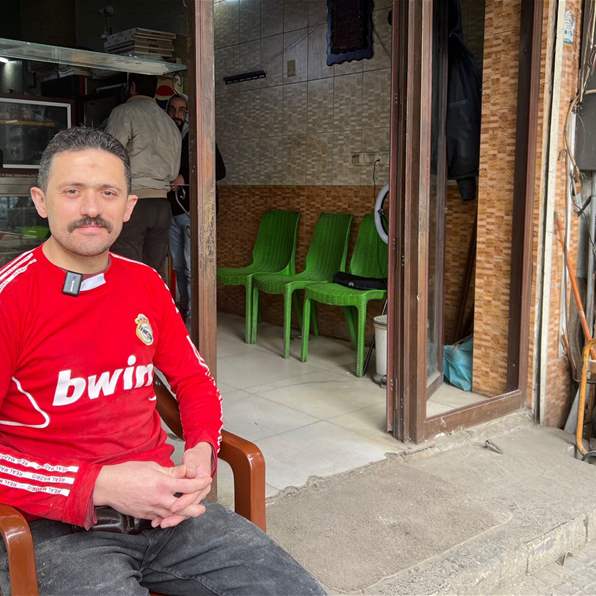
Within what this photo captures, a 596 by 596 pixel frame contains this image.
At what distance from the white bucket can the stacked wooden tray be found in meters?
2.48

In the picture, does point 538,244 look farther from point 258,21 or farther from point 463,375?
point 258,21

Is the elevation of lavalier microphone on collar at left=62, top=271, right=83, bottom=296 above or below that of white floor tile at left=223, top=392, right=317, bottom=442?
above

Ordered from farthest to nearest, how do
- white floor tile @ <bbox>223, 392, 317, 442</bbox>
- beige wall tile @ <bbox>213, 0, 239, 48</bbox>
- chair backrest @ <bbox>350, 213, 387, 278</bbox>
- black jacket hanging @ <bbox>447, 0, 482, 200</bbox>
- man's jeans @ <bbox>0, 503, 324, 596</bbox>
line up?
beige wall tile @ <bbox>213, 0, 239, 48</bbox> < chair backrest @ <bbox>350, 213, 387, 278</bbox> < black jacket hanging @ <bbox>447, 0, 482, 200</bbox> < white floor tile @ <bbox>223, 392, 317, 442</bbox> < man's jeans @ <bbox>0, 503, 324, 596</bbox>

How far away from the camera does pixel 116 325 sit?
1.66 meters

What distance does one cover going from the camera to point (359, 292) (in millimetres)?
4910

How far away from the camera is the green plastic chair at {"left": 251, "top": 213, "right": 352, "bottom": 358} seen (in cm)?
551

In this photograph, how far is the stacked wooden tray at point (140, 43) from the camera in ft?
17.4

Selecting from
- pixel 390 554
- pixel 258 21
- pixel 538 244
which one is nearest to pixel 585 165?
pixel 538 244

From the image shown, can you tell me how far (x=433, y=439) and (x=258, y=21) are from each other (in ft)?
13.5

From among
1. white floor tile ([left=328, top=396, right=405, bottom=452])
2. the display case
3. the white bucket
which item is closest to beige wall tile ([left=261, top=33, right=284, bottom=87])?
the display case

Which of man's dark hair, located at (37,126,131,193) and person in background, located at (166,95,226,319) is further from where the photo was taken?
person in background, located at (166,95,226,319)

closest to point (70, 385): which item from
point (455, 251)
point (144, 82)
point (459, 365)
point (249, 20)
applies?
point (459, 365)

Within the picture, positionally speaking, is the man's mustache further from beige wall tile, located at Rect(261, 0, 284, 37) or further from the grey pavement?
beige wall tile, located at Rect(261, 0, 284, 37)

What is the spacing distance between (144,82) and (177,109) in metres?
0.50
